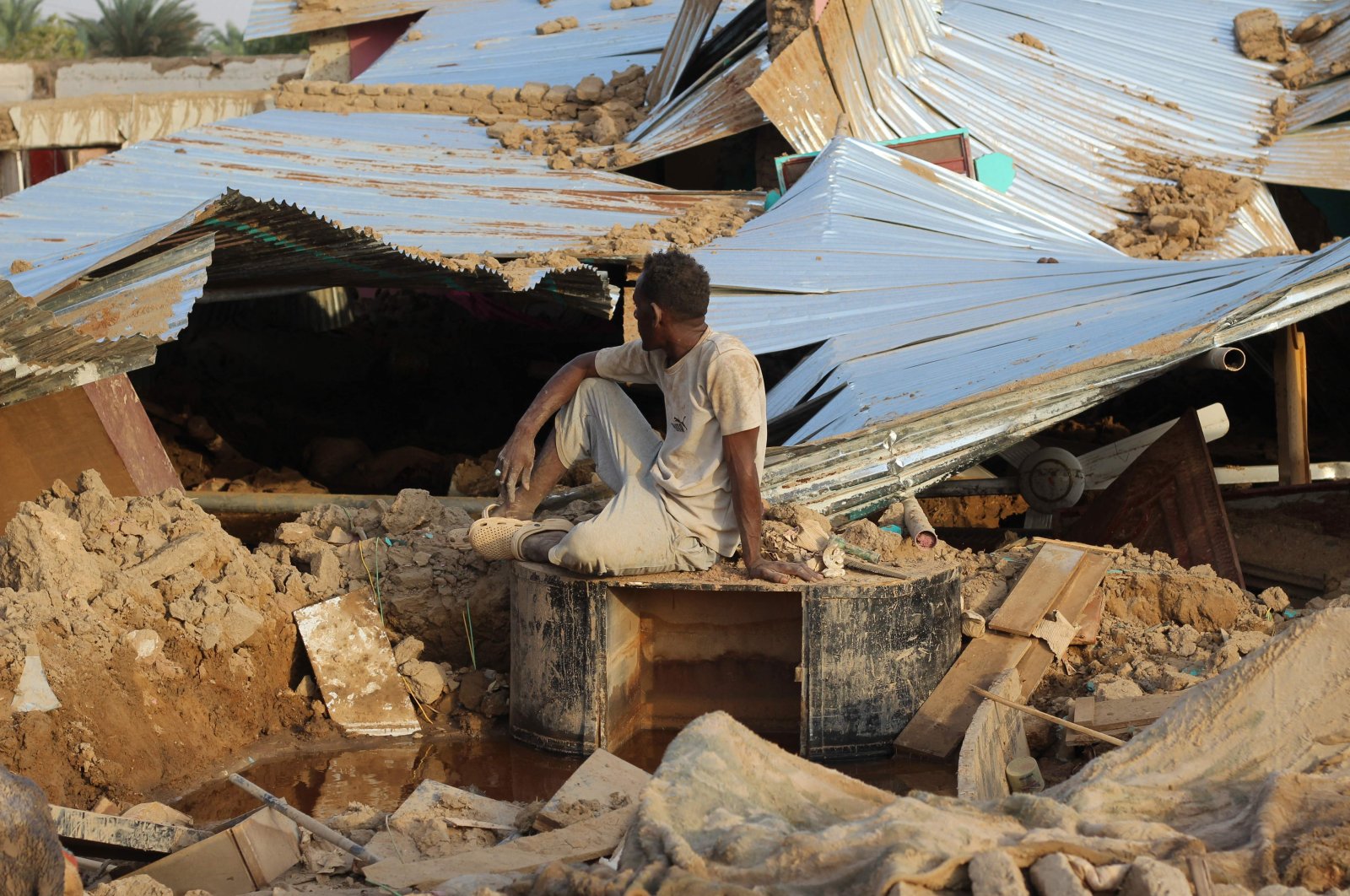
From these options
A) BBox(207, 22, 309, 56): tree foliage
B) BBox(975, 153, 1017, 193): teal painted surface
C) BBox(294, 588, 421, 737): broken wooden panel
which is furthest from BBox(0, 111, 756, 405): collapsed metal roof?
BBox(207, 22, 309, 56): tree foliage

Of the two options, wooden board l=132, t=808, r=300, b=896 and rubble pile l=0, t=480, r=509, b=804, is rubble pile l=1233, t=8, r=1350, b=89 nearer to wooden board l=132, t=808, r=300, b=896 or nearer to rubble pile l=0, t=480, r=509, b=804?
rubble pile l=0, t=480, r=509, b=804

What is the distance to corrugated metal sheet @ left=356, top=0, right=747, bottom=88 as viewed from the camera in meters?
11.3

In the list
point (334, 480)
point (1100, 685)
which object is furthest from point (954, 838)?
point (334, 480)

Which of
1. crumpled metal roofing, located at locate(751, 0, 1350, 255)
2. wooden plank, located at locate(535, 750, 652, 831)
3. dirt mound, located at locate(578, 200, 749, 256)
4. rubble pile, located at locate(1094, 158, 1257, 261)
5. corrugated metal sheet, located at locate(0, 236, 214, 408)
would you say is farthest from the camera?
crumpled metal roofing, located at locate(751, 0, 1350, 255)

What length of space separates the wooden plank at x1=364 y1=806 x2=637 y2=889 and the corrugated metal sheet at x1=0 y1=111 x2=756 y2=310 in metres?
3.15

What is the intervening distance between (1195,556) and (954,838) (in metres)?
3.83

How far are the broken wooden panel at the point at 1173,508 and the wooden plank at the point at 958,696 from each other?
5.09 ft

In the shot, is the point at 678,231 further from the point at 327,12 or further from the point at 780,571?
the point at 327,12

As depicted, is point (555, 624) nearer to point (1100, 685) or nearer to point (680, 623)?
point (680, 623)

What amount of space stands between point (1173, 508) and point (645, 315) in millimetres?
3110

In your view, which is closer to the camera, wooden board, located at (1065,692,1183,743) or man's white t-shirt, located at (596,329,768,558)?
wooden board, located at (1065,692,1183,743)

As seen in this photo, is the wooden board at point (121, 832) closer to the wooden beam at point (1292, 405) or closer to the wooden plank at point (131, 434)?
the wooden plank at point (131, 434)

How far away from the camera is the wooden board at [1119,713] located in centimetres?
452

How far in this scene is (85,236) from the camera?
6.99 meters
